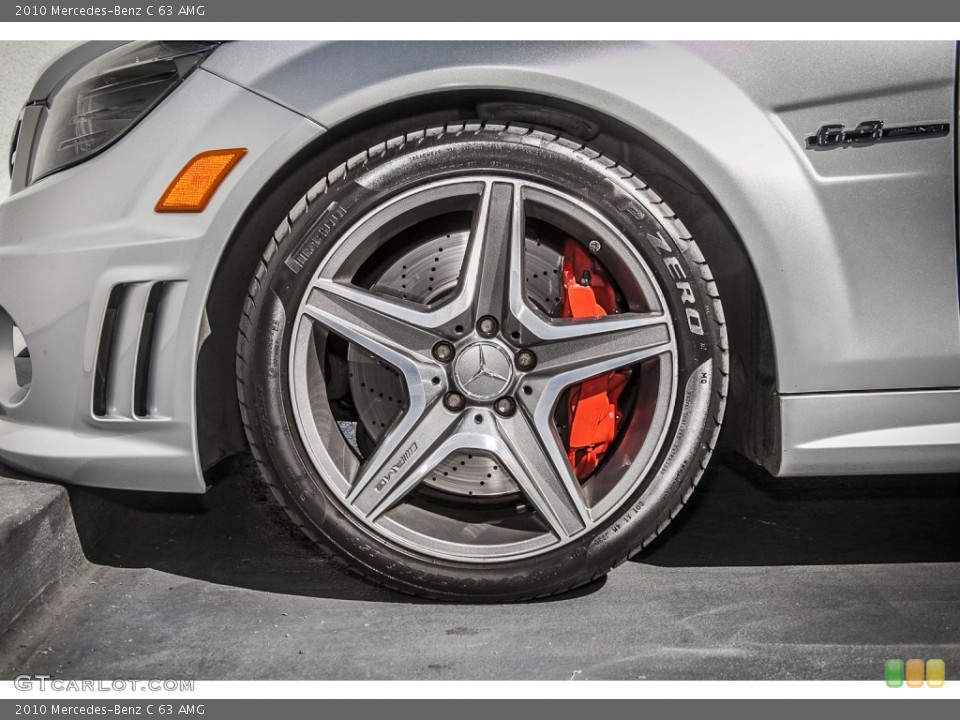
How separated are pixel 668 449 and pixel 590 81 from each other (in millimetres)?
696

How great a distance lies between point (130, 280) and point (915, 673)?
1.54m

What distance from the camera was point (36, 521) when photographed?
5.89 feet

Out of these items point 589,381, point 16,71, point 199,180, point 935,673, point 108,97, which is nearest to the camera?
point 935,673

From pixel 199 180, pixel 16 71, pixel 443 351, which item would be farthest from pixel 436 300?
pixel 16 71

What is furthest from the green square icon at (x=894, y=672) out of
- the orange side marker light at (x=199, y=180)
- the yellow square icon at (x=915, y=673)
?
the orange side marker light at (x=199, y=180)

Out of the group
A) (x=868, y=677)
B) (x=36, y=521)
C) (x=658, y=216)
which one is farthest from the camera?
(x=36, y=521)

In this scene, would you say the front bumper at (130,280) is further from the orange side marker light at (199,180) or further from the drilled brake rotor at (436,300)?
the drilled brake rotor at (436,300)

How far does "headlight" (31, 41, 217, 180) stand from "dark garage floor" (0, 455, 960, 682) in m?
0.77

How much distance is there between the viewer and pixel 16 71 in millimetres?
3469

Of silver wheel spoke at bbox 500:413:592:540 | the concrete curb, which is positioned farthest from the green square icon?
the concrete curb

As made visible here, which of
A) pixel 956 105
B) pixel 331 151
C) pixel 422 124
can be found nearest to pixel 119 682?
pixel 331 151

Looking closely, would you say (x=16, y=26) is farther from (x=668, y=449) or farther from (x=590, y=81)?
(x=668, y=449)

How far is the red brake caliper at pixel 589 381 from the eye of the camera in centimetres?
185

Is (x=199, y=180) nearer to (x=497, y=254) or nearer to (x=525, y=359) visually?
(x=497, y=254)
